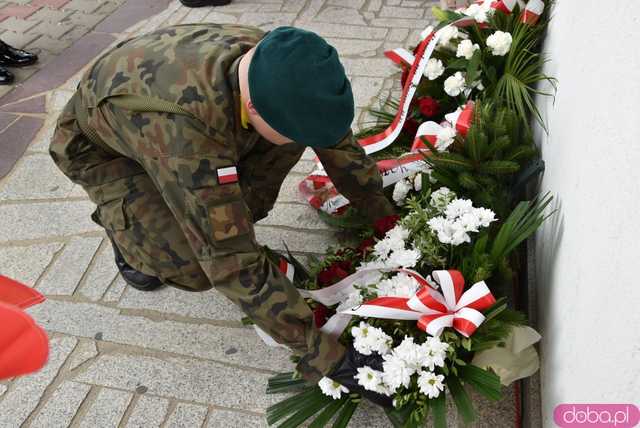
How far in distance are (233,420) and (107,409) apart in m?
0.45

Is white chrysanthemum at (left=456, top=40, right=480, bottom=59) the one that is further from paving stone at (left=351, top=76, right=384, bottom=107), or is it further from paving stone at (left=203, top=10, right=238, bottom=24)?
paving stone at (left=203, top=10, right=238, bottom=24)

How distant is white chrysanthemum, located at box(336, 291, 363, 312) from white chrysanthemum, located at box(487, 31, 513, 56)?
1.38 meters

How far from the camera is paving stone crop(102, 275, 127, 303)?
97.3 inches

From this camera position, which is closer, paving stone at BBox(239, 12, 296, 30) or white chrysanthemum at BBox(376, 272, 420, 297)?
white chrysanthemum at BBox(376, 272, 420, 297)

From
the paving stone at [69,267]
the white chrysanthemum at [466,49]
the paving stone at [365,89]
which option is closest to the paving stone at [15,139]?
the paving stone at [69,267]

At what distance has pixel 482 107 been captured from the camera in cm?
236

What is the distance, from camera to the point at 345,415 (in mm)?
1774

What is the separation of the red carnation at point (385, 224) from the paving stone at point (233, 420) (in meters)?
0.77

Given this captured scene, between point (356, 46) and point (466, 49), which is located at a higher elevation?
point (466, 49)

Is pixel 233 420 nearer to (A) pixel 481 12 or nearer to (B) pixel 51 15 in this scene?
(A) pixel 481 12

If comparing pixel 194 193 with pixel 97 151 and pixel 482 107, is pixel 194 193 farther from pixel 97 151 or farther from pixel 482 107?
pixel 482 107

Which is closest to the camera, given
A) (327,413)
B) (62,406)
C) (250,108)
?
(250,108)

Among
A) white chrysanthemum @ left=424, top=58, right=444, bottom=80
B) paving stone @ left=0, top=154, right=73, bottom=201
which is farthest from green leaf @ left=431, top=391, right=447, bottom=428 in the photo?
paving stone @ left=0, top=154, right=73, bottom=201

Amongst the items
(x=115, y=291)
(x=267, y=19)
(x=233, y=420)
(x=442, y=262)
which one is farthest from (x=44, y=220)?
(x=267, y=19)
